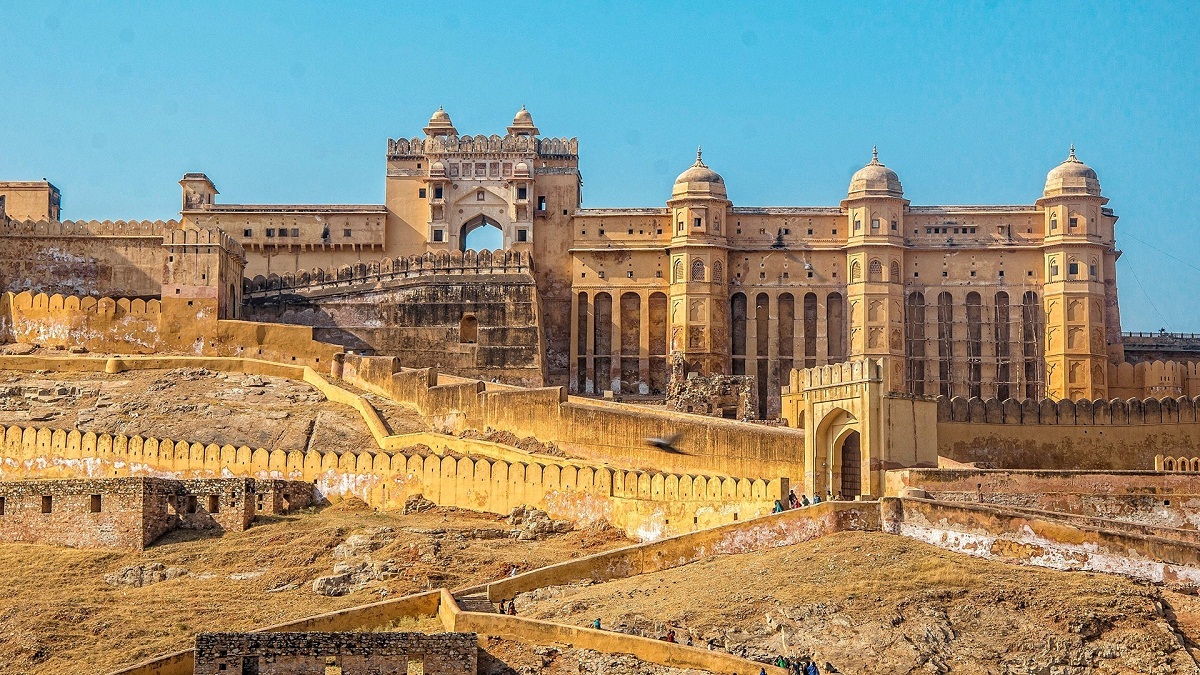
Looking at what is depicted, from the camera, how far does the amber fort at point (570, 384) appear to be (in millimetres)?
27312

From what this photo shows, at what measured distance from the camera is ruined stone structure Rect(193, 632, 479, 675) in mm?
23391

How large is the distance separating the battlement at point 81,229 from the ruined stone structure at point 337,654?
3242 centimetres

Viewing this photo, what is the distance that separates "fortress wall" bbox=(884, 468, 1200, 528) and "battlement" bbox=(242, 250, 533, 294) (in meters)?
26.6

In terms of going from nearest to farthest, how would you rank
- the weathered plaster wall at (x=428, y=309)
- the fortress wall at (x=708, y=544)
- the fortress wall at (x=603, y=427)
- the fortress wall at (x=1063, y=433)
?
the fortress wall at (x=708, y=544)
the fortress wall at (x=603, y=427)
the fortress wall at (x=1063, y=433)
the weathered plaster wall at (x=428, y=309)

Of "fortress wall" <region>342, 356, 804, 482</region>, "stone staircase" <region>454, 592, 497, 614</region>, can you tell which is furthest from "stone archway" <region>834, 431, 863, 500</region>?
"stone staircase" <region>454, 592, 497, 614</region>

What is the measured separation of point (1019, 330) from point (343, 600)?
34475 mm

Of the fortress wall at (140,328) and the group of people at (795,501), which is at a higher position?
the fortress wall at (140,328)

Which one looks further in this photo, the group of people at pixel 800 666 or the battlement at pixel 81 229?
the battlement at pixel 81 229

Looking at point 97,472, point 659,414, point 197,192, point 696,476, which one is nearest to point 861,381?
point 696,476

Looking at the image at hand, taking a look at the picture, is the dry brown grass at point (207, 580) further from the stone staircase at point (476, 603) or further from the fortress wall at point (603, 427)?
the fortress wall at point (603, 427)

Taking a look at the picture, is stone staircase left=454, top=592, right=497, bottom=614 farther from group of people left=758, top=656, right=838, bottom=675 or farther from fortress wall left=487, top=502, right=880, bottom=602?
group of people left=758, top=656, right=838, bottom=675

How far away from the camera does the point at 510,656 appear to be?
24.2 meters

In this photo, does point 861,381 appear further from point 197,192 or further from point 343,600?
point 197,192

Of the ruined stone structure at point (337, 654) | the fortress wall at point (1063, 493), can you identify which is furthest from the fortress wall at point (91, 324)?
the fortress wall at point (1063, 493)
